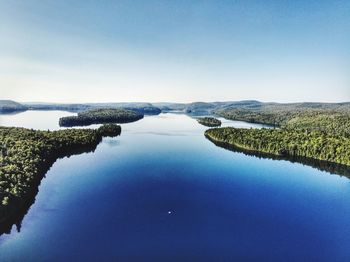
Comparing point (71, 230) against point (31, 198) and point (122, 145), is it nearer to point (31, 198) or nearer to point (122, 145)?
point (31, 198)

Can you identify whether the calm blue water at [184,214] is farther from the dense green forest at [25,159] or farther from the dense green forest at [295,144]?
the dense green forest at [295,144]

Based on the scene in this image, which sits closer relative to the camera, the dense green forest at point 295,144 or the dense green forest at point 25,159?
the dense green forest at point 25,159

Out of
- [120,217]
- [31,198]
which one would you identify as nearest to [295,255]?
[120,217]

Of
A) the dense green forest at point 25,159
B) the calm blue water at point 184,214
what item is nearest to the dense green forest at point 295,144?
the calm blue water at point 184,214

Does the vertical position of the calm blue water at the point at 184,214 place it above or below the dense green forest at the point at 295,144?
below

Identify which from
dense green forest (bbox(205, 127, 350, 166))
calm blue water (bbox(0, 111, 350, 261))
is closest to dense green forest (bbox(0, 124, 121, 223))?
Answer: calm blue water (bbox(0, 111, 350, 261))
